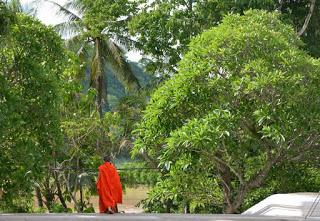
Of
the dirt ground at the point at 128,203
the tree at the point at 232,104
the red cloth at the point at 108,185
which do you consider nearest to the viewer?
the red cloth at the point at 108,185

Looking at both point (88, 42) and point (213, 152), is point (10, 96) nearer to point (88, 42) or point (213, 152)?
point (213, 152)

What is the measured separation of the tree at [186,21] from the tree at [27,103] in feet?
13.9

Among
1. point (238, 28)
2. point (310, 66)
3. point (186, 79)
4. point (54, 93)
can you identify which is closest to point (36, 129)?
point (54, 93)

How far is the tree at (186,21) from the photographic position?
16.4 m

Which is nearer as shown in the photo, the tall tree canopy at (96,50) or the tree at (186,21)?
the tree at (186,21)

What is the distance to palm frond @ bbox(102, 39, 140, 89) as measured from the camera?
22547 millimetres

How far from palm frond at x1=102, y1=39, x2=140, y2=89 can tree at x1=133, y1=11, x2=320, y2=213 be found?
1055 cm

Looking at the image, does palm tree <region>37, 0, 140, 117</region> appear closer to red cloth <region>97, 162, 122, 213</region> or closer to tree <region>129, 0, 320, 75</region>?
tree <region>129, 0, 320, 75</region>

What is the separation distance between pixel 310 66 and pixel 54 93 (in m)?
4.58

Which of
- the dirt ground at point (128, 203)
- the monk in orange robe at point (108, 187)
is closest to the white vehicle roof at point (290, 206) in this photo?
the monk in orange robe at point (108, 187)

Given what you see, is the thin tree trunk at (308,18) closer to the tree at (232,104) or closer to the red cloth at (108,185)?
the tree at (232,104)

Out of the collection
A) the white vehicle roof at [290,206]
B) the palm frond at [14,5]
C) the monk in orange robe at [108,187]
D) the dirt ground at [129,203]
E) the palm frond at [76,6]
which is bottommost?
the dirt ground at [129,203]

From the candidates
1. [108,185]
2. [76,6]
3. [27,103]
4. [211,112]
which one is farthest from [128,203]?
[108,185]

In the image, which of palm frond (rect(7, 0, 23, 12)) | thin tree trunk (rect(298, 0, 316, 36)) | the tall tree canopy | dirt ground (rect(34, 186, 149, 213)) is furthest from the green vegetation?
the tall tree canopy
